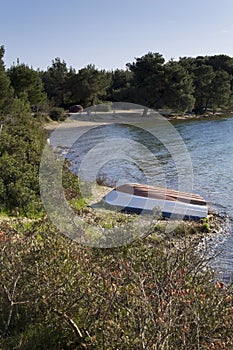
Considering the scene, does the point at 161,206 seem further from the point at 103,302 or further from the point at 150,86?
the point at 150,86

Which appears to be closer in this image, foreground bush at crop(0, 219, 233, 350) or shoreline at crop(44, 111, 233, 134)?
foreground bush at crop(0, 219, 233, 350)

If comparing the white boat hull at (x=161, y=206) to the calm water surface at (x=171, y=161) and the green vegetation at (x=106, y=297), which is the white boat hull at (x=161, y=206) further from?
the green vegetation at (x=106, y=297)

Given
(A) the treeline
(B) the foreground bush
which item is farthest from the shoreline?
(B) the foreground bush

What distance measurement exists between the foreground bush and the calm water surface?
12.8 ft

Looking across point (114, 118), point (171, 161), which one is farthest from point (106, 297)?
point (114, 118)

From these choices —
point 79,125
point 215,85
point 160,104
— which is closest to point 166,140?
point 79,125

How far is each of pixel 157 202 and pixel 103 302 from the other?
30.4ft

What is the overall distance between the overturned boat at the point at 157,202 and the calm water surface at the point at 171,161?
1.08 m

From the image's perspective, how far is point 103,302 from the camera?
3812mm

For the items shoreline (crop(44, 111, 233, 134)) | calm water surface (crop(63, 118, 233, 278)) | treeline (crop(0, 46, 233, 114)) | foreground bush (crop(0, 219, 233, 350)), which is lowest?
calm water surface (crop(63, 118, 233, 278))

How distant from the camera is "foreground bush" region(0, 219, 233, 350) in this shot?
3318 mm

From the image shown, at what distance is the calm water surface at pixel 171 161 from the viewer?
48.2 feet

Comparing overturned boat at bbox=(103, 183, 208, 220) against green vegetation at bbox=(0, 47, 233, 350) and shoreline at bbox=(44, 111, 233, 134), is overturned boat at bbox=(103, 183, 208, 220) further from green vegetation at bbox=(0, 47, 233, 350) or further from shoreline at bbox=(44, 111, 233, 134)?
shoreline at bbox=(44, 111, 233, 134)

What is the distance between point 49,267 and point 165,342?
1.56 metres
